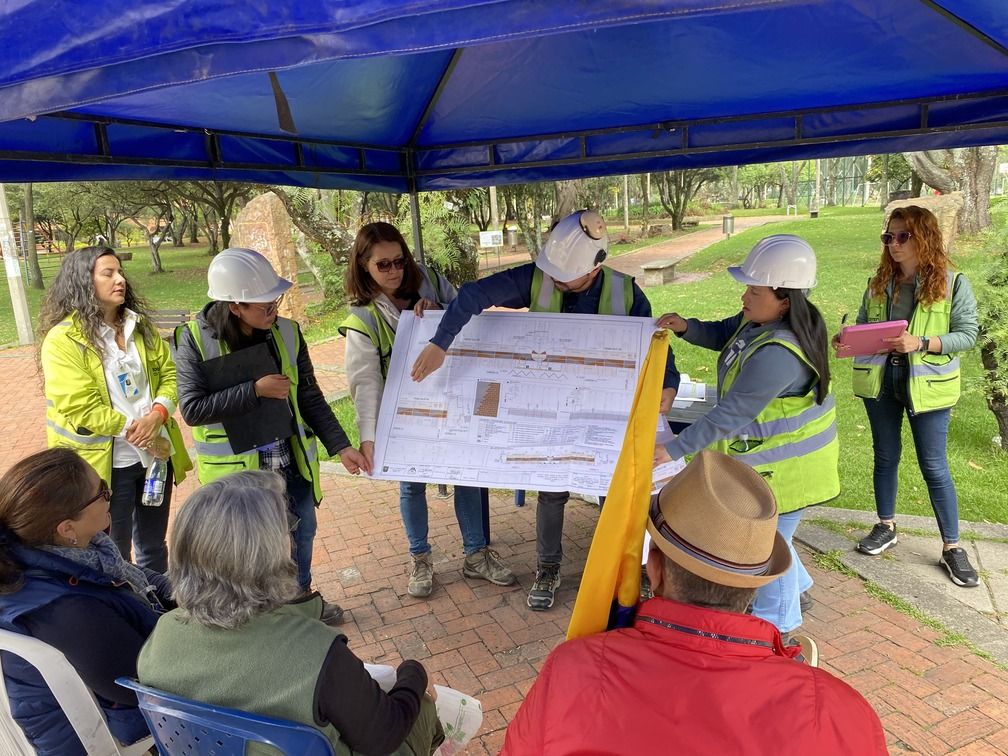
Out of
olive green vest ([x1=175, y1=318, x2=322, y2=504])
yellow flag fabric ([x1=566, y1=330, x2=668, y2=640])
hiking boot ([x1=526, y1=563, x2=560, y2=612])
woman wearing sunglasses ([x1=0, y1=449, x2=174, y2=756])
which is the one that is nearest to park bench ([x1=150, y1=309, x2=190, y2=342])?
olive green vest ([x1=175, y1=318, x2=322, y2=504])

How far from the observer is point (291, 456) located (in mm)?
3104

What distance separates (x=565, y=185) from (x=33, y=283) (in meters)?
22.9

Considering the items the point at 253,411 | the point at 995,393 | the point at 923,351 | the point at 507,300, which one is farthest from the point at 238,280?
the point at 995,393

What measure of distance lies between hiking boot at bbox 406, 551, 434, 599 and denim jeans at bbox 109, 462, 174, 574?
127cm

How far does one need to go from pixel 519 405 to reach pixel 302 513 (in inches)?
48.6

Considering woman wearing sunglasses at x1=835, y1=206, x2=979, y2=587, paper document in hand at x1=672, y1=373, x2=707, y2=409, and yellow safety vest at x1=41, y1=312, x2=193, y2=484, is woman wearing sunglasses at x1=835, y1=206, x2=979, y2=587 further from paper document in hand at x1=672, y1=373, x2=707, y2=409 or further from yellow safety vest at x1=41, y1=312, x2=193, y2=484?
yellow safety vest at x1=41, y1=312, x2=193, y2=484

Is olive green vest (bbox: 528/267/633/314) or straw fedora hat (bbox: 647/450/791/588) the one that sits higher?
olive green vest (bbox: 528/267/633/314)

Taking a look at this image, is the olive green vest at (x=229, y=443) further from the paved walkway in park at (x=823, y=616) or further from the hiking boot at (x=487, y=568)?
the hiking boot at (x=487, y=568)

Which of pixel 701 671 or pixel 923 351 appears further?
pixel 923 351

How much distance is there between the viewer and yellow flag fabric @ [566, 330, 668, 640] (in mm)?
1449

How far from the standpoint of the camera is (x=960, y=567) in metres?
3.69

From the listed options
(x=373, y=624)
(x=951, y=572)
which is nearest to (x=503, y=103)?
(x=373, y=624)

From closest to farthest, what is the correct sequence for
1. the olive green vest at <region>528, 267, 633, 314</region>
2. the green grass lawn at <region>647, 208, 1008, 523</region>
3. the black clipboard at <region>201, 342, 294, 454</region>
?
1. the black clipboard at <region>201, 342, 294, 454</region>
2. the olive green vest at <region>528, 267, 633, 314</region>
3. the green grass lawn at <region>647, 208, 1008, 523</region>

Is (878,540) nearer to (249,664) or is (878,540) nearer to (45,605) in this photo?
(249,664)
